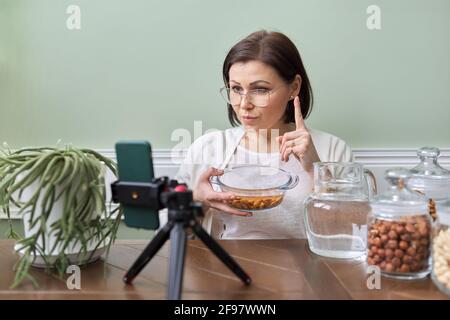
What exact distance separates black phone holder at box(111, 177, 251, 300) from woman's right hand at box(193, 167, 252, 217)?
309 millimetres

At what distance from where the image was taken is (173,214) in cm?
74

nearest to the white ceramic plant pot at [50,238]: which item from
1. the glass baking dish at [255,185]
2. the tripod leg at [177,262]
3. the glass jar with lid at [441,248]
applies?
the tripod leg at [177,262]

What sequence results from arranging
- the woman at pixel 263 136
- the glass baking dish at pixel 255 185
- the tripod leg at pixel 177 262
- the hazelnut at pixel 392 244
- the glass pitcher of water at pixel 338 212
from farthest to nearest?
the woman at pixel 263 136, the glass baking dish at pixel 255 185, the glass pitcher of water at pixel 338 212, the hazelnut at pixel 392 244, the tripod leg at pixel 177 262

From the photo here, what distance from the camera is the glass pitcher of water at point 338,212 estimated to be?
95cm

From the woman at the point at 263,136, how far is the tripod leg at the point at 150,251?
0.48 metres

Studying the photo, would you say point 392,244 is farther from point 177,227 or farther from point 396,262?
point 177,227

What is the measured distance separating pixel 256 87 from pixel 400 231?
2.31 ft

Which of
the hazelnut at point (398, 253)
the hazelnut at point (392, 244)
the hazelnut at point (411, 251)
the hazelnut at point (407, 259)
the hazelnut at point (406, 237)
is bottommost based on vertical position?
the hazelnut at point (407, 259)

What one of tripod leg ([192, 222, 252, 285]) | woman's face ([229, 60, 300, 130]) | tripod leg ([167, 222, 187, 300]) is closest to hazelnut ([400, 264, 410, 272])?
tripod leg ([192, 222, 252, 285])

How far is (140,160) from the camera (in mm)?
762

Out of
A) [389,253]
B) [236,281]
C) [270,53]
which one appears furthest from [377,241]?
[270,53]

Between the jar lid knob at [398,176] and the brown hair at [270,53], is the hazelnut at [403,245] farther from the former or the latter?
the brown hair at [270,53]

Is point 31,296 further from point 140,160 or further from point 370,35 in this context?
point 370,35

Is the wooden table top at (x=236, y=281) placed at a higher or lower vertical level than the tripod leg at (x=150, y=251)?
lower
